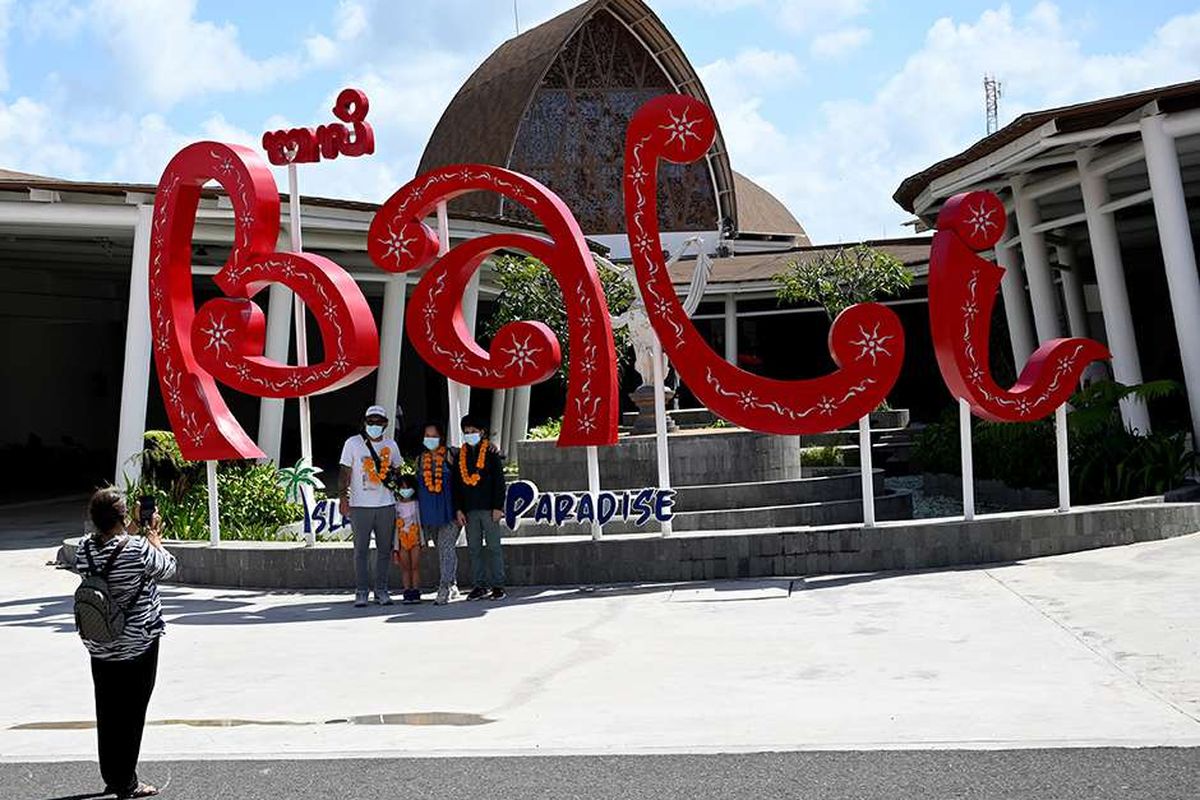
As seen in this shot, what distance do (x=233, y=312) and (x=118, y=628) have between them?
24.9 feet

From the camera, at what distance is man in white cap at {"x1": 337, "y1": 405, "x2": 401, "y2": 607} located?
12438mm

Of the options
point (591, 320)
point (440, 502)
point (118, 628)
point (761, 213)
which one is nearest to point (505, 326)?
point (591, 320)

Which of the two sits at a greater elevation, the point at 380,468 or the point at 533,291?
the point at 533,291

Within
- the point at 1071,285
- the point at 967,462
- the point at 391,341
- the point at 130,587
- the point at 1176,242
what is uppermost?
the point at 1071,285

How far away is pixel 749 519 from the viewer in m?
15.4

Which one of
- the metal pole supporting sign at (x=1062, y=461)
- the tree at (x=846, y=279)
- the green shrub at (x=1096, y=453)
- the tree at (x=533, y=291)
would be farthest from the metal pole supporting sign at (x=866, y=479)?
the tree at (x=846, y=279)

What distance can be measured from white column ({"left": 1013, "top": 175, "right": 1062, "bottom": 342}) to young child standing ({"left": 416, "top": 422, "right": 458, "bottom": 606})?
44.9 feet

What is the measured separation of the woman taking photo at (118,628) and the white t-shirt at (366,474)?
5780 mm

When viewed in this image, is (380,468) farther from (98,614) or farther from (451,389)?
(98,614)

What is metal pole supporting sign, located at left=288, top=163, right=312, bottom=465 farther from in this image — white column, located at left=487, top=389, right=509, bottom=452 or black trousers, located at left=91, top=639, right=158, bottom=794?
white column, located at left=487, top=389, right=509, bottom=452

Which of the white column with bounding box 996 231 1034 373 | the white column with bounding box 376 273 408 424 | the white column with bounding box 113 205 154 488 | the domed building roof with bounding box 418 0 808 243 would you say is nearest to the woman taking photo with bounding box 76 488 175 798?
the white column with bounding box 113 205 154 488

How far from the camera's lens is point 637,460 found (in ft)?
56.3

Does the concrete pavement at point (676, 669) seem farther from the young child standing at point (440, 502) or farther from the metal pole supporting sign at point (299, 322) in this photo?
the metal pole supporting sign at point (299, 322)

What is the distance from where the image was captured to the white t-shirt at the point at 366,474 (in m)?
12.4
